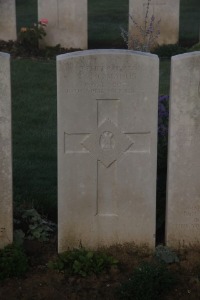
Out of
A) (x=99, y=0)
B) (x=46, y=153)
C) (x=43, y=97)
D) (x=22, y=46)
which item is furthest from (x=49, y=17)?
(x=99, y=0)

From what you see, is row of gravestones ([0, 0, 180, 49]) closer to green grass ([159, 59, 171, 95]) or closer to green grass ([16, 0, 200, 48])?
green grass ([16, 0, 200, 48])

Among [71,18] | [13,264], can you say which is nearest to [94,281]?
[13,264]

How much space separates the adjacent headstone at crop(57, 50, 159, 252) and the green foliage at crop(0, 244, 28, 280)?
38 cm

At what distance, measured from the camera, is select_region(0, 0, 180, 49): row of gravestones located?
534 inches

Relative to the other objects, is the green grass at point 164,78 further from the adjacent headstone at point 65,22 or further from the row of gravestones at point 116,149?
the row of gravestones at point 116,149

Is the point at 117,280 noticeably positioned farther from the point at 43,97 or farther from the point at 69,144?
the point at 43,97

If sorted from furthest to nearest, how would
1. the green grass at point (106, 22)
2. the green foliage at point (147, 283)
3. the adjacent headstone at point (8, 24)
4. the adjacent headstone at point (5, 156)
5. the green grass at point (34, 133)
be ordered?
the green grass at point (106, 22), the adjacent headstone at point (8, 24), the green grass at point (34, 133), the adjacent headstone at point (5, 156), the green foliage at point (147, 283)

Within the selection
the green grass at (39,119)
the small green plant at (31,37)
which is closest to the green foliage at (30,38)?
the small green plant at (31,37)

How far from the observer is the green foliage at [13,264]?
17.7 ft

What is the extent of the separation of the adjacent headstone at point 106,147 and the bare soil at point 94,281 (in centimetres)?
16

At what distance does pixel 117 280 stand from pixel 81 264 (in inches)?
11.3

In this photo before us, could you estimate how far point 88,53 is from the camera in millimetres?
5391

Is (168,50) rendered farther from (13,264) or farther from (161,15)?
(13,264)

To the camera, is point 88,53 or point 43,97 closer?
point 88,53
